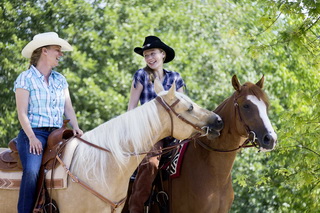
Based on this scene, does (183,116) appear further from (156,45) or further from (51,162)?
(156,45)

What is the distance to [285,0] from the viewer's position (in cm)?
768

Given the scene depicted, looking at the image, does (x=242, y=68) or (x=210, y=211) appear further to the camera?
(x=242, y=68)

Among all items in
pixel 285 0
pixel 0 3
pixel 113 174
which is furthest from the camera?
pixel 0 3

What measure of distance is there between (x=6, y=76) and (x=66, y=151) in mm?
9517

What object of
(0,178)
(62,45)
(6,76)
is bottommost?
(6,76)

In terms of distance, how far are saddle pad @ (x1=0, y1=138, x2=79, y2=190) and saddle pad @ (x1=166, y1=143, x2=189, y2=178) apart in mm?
1279

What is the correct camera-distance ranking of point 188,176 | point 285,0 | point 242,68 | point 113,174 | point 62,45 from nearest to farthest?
point 113,174
point 62,45
point 188,176
point 285,0
point 242,68

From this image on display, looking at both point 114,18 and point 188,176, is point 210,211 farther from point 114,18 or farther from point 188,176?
point 114,18

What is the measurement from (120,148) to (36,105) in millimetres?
933

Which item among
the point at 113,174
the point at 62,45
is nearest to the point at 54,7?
the point at 62,45

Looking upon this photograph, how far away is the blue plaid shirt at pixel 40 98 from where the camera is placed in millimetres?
5469

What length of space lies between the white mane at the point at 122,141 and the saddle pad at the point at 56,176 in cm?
7

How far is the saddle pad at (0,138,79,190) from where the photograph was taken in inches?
207

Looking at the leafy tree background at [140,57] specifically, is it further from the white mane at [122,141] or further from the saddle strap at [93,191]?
the saddle strap at [93,191]
